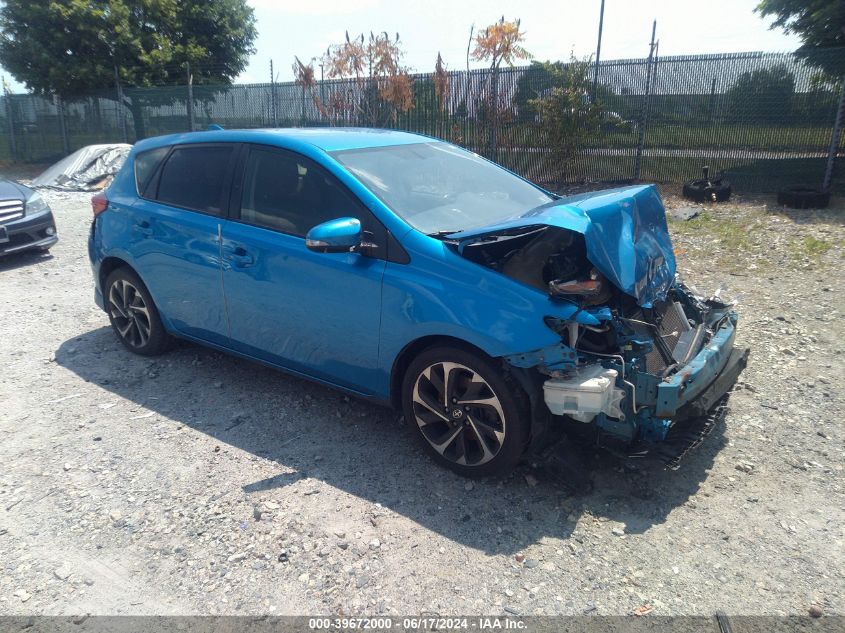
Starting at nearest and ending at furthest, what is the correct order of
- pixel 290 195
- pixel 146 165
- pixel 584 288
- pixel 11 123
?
pixel 584 288, pixel 290 195, pixel 146 165, pixel 11 123

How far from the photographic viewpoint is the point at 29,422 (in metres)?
4.24

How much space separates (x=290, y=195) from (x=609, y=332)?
2.12 meters

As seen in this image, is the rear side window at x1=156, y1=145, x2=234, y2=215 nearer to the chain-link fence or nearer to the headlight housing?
the headlight housing

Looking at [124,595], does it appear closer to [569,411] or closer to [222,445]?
[222,445]

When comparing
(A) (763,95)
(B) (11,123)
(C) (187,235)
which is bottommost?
(C) (187,235)

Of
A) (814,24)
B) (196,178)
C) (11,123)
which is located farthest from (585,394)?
(11,123)

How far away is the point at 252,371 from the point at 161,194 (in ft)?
4.96

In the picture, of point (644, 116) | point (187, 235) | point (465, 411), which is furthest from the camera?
point (644, 116)

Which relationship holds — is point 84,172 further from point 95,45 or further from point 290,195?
point 290,195

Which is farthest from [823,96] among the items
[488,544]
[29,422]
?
[29,422]

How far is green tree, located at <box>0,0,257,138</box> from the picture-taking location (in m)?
20.5

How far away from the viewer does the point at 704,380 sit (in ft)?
11.1

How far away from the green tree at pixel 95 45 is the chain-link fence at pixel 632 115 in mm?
8177

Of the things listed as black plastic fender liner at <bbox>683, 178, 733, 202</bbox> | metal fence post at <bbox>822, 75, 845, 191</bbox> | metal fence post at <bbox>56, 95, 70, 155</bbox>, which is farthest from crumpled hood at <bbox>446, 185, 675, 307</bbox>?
metal fence post at <bbox>56, 95, 70, 155</bbox>
